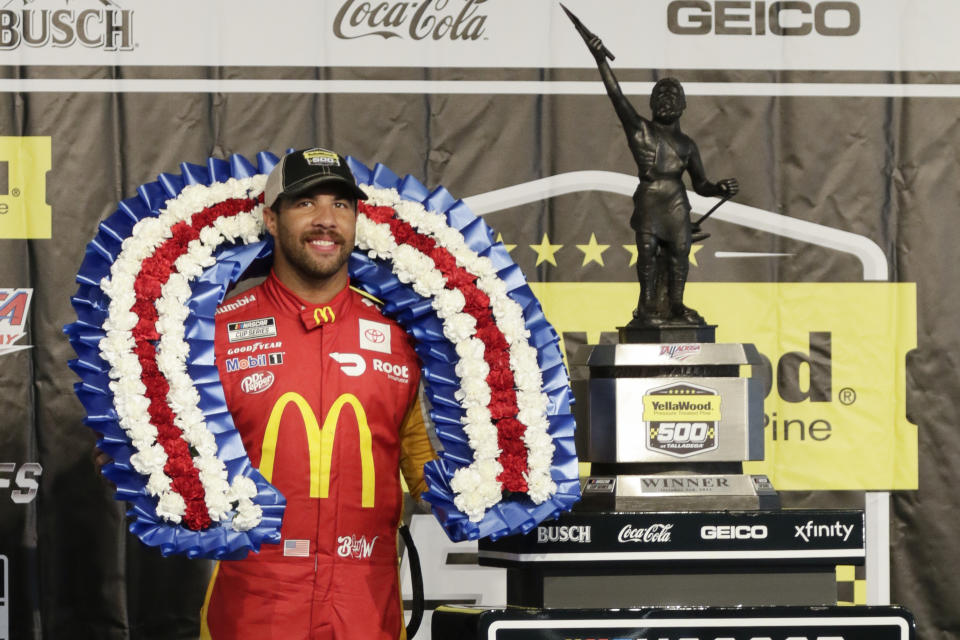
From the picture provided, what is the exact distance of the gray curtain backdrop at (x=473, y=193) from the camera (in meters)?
3.58

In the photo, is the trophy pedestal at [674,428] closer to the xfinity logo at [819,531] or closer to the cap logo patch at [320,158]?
the xfinity logo at [819,531]

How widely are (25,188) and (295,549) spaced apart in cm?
184

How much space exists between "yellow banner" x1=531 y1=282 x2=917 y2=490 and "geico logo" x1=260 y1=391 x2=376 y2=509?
53.6 inches

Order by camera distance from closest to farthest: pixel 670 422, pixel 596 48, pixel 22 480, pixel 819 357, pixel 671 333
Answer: pixel 670 422 → pixel 671 333 → pixel 596 48 → pixel 22 480 → pixel 819 357

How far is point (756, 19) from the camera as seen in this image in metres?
3.76

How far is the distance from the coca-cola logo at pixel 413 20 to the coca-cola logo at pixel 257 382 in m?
1.61

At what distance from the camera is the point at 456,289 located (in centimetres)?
248

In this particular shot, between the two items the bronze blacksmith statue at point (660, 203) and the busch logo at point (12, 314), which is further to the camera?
the busch logo at point (12, 314)

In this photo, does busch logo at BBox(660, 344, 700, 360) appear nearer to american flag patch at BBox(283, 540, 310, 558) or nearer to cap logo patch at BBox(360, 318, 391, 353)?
cap logo patch at BBox(360, 318, 391, 353)

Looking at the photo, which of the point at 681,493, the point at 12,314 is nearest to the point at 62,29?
Result: the point at 12,314

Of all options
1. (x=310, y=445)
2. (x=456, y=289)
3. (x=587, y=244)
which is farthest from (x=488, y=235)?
(x=587, y=244)

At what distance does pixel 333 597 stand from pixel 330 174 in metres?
0.83

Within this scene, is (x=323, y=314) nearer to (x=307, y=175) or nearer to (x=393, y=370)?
(x=393, y=370)

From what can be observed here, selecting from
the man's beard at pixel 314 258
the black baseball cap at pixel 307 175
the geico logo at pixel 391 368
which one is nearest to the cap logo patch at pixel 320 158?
the black baseball cap at pixel 307 175
